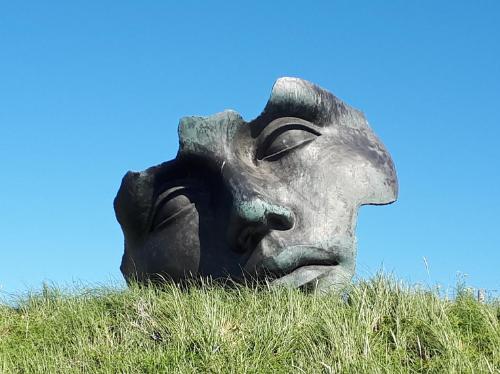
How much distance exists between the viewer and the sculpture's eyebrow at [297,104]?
5.95 m

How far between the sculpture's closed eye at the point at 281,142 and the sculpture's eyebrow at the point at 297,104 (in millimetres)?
81

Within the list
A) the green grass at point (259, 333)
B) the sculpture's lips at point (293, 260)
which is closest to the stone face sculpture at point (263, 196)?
the sculpture's lips at point (293, 260)

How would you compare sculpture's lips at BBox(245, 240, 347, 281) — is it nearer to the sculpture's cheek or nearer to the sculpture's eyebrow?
the sculpture's cheek

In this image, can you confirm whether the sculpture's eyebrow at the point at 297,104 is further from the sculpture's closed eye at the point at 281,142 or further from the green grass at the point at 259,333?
the green grass at the point at 259,333

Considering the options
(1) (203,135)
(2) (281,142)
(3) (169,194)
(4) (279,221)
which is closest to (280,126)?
(2) (281,142)

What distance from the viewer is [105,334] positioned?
5238mm

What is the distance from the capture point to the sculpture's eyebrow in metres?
5.95

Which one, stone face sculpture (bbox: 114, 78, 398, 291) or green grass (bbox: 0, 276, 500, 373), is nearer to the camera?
green grass (bbox: 0, 276, 500, 373)

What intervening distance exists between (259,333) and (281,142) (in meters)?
1.60

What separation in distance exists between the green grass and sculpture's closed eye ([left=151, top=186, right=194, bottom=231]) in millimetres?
550

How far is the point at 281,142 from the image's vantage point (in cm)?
599

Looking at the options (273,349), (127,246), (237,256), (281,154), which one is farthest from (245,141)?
(273,349)

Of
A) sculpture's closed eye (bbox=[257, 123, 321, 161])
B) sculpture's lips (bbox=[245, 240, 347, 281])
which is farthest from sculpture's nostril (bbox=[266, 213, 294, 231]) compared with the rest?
sculpture's closed eye (bbox=[257, 123, 321, 161])

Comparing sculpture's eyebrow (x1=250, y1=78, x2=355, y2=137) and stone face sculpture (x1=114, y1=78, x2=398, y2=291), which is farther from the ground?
sculpture's eyebrow (x1=250, y1=78, x2=355, y2=137)
